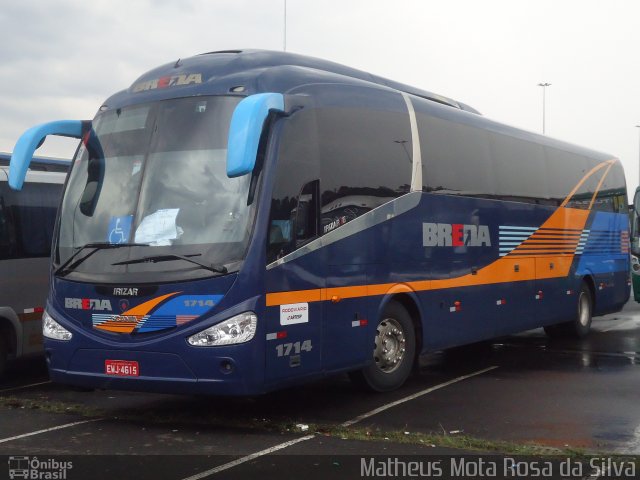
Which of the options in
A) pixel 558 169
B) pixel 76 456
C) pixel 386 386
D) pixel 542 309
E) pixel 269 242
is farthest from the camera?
pixel 558 169

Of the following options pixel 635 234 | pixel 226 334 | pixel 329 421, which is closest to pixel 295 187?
pixel 226 334

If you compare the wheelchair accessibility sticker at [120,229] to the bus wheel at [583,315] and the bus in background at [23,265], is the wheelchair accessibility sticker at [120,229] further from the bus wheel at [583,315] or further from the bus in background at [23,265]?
the bus wheel at [583,315]

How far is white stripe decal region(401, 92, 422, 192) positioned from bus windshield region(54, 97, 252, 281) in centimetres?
296

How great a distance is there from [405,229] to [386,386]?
1.84m

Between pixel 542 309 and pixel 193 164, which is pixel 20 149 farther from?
pixel 542 309

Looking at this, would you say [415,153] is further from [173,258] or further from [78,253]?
[78,253]

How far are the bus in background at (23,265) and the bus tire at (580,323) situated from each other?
29.0ft

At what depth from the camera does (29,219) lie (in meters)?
11.6

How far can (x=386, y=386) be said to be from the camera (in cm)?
988

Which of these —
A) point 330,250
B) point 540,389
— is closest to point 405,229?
point 330,250

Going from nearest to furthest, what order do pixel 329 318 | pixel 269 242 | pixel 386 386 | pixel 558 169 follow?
pixel 269 242 → pixel 329 318 → pixel 386 386 → pixel 558 169

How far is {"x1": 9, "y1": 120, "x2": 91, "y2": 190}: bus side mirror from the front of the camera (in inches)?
346

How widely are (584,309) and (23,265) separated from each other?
9950 mm

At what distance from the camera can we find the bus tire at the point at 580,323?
51.1 ft
